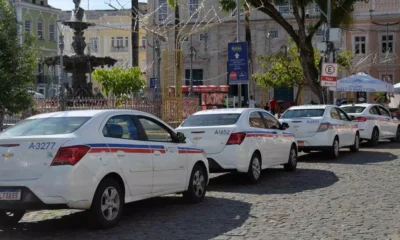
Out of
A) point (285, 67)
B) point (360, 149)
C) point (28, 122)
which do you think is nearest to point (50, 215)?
point (28, 122)

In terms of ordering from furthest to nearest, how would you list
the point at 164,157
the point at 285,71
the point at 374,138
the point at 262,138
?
1. the point at 285,71
2. the point at 374,138
3. the point at 262,138
4. the point at 164,157

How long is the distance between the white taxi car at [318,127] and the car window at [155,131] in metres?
8.22

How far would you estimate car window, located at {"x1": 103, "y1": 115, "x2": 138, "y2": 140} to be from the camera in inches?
349

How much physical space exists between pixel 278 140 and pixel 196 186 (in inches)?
158

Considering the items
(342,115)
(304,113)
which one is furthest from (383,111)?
(304,113)

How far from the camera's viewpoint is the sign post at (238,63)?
21.7 meters

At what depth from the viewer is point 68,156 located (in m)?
8.02

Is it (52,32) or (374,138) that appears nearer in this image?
(374,138)

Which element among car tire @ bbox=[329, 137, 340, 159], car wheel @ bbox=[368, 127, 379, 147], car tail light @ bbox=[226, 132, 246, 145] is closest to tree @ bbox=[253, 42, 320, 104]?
car wheel @ bbox=[368, 127, 379, 147]

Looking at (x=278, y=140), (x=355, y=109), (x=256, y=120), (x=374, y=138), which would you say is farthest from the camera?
(x=355, y=109)

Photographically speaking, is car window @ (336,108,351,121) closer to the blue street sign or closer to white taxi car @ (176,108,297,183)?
the blue street sign

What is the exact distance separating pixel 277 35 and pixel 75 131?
174ft

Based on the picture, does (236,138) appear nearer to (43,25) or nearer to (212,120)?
(212,120)

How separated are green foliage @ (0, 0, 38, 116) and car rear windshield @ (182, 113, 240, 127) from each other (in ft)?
14.1
